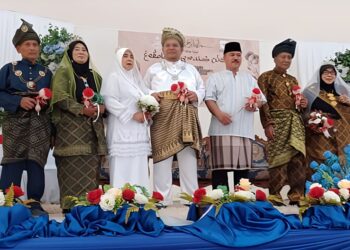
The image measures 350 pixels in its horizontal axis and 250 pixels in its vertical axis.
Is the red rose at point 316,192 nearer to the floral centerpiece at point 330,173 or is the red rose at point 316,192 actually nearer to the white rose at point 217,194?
the floral centerpiece at point 330,173

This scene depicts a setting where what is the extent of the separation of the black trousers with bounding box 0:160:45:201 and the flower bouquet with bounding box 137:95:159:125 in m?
0.86

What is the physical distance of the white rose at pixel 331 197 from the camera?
223 centimetres

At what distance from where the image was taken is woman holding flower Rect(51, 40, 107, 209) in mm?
3150

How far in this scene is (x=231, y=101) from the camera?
3.59 meters

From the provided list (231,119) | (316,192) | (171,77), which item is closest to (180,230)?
(316,192)

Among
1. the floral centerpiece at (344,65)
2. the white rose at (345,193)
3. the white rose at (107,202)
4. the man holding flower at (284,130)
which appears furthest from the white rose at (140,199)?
the floral centerpiece at (344,65)

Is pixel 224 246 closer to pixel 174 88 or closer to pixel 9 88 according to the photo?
pixel 174 88

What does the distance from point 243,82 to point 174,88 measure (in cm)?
69

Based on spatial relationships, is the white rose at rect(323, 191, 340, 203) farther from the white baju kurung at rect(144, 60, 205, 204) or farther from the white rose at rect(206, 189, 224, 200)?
the white baju kurung at rect(144, 60, 205, 204)

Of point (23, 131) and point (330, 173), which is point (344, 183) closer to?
point (330, 173)

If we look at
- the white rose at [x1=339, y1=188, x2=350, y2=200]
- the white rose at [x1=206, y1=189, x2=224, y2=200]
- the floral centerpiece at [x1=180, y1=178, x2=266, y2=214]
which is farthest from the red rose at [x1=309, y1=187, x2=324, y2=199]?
the white rose at [x1=206, y1=189, x2=224, y2=200]

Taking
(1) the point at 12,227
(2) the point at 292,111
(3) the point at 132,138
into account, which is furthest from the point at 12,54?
(1) the point at 12,227

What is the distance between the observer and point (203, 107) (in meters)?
6.24

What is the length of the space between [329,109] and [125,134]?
6.33 feet
